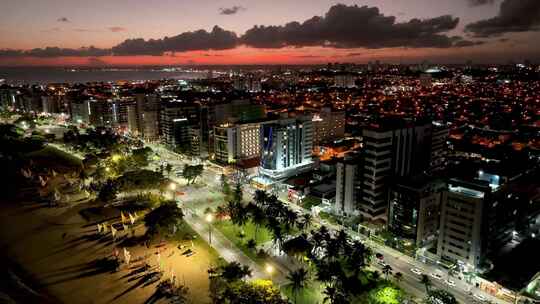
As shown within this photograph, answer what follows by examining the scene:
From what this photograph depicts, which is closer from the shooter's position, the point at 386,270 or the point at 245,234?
the point at 386,270

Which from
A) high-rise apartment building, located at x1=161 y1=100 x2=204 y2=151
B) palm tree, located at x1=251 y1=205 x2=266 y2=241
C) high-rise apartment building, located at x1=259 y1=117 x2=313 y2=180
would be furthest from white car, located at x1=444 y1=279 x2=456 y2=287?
high-rise apartment building, located at x1=161 y1=100 x2=204 y2=151

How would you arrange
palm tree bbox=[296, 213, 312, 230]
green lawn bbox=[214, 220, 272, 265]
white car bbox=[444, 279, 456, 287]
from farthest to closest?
palm tree bbox=[296, 213, 312, 230], green lawn bbox=[214, 220, 272, 265], white car bbox=[444, 279, 456, 287]

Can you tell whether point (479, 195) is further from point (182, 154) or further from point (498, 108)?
point (498, 108)

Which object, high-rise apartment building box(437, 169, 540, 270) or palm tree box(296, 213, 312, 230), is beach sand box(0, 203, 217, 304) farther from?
high-rise apartment building box(437, 169, 540, 270)

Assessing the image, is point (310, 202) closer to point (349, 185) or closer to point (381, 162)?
point (349, 185)

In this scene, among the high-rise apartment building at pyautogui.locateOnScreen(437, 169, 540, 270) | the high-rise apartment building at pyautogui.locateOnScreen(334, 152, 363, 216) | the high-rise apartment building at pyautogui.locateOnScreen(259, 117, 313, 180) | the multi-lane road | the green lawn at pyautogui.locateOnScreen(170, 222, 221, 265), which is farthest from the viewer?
the high-rise apartment building at pyautogui.locateOnScreen(259, 117, 313, 180)

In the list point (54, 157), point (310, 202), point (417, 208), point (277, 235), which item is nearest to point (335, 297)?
point (277, 235)

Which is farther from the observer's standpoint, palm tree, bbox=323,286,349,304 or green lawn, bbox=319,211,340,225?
green lawn, bbox=319,211,340,225

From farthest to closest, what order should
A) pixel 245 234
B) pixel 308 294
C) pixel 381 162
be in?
1. pixel 381 162
2. pixel 245 234
3. pixel 308 294

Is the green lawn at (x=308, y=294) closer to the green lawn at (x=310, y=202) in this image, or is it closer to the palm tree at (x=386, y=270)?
the palm tree at (x=386, y=270)
